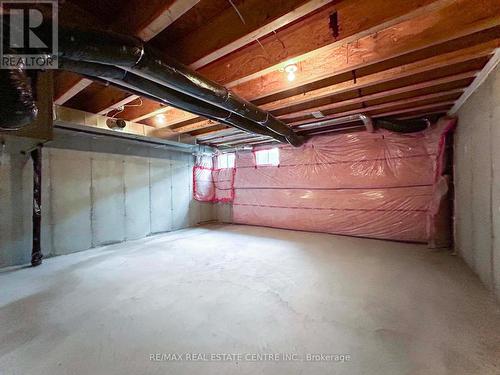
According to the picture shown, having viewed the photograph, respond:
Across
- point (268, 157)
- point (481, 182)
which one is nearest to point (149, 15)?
point (481, 182)

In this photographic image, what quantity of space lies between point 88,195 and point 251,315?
3412 mm

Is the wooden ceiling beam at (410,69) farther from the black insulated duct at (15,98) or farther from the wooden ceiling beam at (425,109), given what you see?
the black insulated duct at (15,98)

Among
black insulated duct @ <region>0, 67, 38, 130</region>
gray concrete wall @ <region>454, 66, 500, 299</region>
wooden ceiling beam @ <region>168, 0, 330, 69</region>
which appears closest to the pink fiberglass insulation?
gray concrete wall @ <region>454, 66, 500, 299</region>

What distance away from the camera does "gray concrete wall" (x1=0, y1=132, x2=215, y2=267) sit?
9.30 ft

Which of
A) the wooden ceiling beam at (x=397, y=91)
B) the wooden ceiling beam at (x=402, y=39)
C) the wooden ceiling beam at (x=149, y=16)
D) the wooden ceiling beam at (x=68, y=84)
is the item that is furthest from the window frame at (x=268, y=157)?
the wooden ceiling beam at (x=149, y=16)

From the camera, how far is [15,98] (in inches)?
48.6

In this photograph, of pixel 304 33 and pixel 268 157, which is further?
pixel 268 157

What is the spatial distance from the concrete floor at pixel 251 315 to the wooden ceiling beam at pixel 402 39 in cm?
194

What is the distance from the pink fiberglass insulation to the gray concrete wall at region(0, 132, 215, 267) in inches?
77.5

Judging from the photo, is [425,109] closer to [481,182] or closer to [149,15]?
[481,182]

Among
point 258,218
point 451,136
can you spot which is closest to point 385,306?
point 451,136

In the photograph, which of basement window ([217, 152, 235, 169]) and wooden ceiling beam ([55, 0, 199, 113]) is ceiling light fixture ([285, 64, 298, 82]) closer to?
wooden ceiling beam ([55, 0, 199, 113])

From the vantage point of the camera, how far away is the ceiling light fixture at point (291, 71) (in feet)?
6.38

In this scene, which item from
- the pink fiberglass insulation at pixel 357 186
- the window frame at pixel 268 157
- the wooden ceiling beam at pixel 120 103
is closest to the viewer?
the wooden ceiling beam at pixel 120 103
